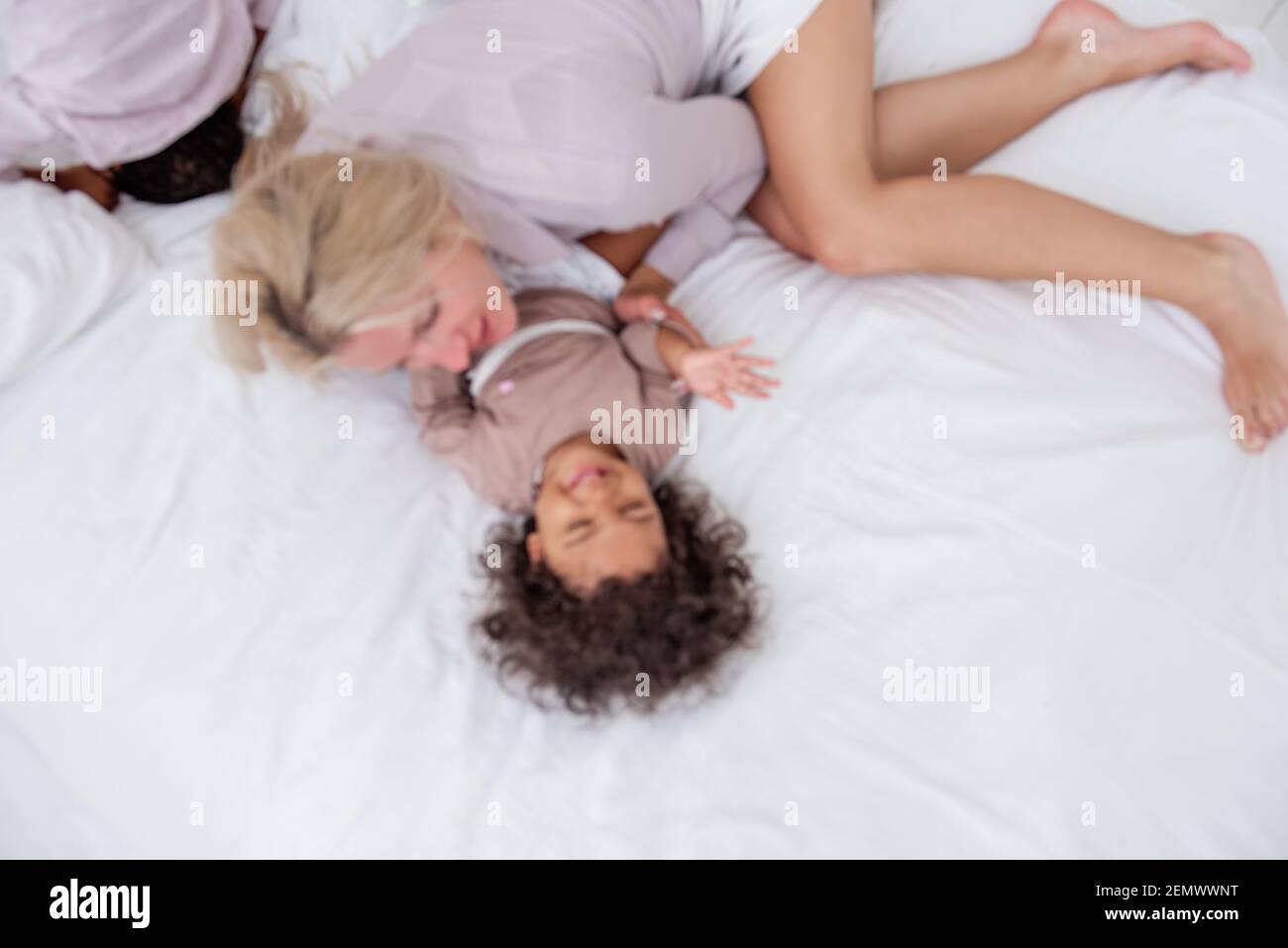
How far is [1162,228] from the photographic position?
1.07 m

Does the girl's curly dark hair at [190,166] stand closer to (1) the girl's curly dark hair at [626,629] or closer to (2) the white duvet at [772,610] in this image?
(2) the white duvet at [772,610]

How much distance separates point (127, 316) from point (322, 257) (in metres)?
0.37

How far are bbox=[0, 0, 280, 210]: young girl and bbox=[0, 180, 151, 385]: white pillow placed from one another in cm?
7

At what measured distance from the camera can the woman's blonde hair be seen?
0.84 metres

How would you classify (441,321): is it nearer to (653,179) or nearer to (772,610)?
(653,179)

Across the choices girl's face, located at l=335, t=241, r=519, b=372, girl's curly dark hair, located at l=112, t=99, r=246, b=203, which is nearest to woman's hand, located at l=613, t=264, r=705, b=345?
girl's face, located at l=335, t=241, r=519, b=372

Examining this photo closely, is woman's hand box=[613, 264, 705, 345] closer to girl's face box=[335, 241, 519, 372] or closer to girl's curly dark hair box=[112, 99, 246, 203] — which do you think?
girl's face box=[335, 241, 519, 372]

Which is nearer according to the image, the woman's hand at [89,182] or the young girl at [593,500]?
→ the young girl at [593,500]

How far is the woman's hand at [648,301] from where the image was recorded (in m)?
1.04

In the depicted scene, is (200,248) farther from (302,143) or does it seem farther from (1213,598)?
(1213,598)

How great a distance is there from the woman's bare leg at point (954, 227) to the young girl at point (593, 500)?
0.22m

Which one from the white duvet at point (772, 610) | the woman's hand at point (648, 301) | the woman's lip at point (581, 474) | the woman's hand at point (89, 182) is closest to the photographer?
the white duvet at point (772, 610)

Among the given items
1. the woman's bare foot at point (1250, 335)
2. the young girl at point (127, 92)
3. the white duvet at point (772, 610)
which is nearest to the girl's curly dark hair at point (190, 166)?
the young girl at point (127, 92)
